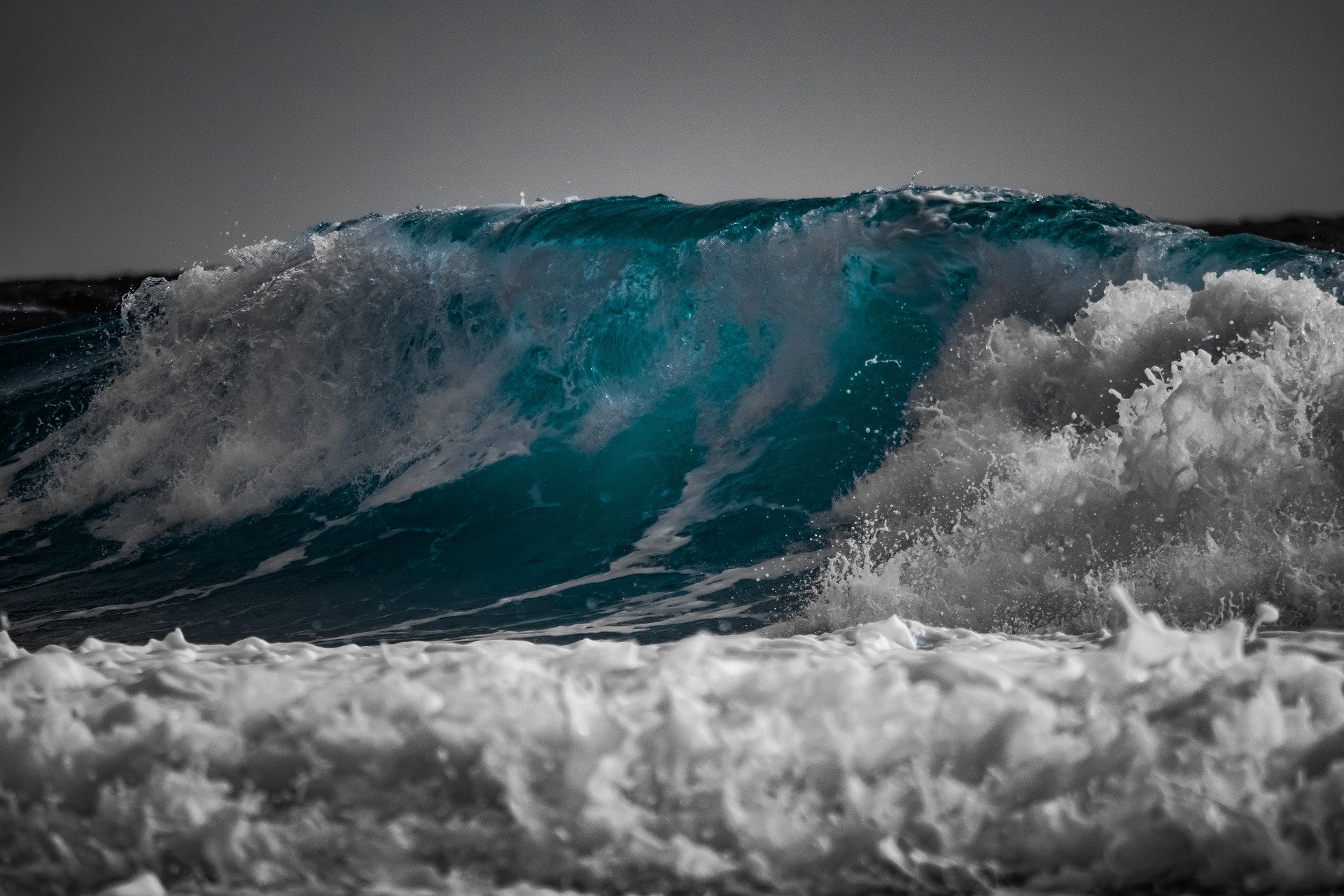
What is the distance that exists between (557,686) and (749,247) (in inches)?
210

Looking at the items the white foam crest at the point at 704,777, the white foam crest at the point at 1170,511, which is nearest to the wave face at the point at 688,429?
the white foam crest at the point at 1170,511

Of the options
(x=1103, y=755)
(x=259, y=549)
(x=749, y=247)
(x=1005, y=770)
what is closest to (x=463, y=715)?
(x=1005, y=770)

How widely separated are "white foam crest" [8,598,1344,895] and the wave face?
78.7 inches

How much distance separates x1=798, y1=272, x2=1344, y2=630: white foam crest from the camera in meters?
3.10

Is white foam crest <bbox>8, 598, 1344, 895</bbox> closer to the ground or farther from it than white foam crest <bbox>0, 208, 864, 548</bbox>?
closer to the ground

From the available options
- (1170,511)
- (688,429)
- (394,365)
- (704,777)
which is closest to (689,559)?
(688,429)

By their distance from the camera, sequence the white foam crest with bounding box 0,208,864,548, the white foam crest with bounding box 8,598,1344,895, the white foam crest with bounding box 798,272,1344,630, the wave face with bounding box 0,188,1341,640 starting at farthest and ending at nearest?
the white foam crest with bounding box 0,208,864,548, the wave face with bounding box 0,188,1341,640, the white foam crest with bounding box 798,272,1344,630, the white foam crest with bounding box 8,598,1344,895

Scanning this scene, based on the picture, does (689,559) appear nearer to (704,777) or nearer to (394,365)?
(394,365)

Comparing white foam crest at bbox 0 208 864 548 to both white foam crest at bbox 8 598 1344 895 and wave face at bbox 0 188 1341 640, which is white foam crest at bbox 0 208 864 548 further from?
white foam crest at bbox 8 598 1344 895

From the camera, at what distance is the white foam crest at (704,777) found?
1.17 meters

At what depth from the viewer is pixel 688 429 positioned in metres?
6.38

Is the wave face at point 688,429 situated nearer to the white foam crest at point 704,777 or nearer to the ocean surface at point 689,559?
the ocean surface at point 689,559

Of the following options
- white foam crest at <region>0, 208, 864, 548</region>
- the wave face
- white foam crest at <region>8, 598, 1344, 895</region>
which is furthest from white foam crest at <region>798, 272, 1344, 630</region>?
white foam crest at <region>0, 208, 864, 548</region>

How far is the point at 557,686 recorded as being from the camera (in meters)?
1.36
